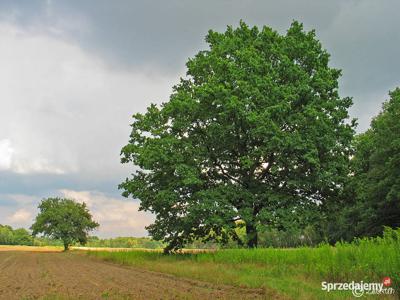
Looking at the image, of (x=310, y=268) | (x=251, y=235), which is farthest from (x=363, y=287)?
(x=251, y=235)

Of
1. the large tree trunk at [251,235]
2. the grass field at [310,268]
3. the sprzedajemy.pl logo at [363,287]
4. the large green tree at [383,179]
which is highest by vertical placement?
the large green tree at [383,179]

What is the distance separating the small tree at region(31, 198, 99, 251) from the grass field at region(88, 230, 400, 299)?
8747 cm

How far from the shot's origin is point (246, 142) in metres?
33.5

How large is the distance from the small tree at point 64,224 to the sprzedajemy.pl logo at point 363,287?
97498 millimetres

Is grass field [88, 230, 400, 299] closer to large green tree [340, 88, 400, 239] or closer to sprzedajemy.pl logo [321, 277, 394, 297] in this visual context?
sprzedajemy.pl logo [321, 277, 394, 297]

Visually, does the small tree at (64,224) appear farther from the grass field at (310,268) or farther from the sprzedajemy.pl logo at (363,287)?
the sprzedajemy.pl logo at (363,287)

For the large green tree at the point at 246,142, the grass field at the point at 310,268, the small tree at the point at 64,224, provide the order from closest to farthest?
the grass field at the point at 310,268 → the large green tree at the point at 246,142 → the small tree at the point at 64,224

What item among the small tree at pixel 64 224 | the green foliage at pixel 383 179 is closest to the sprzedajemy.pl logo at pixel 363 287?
the green foliage at pixel 383 179

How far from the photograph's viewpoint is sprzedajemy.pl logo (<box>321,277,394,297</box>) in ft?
42.4

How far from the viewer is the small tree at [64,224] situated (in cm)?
10525

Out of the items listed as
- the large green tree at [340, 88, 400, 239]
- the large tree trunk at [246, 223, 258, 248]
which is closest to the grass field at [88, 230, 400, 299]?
the large tree trunk at [246, 223, 258, 248]

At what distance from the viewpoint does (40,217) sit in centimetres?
10656

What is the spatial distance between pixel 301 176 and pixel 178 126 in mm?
10133

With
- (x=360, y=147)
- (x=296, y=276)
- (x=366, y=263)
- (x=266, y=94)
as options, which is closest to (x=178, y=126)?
(x=266, y=94)
